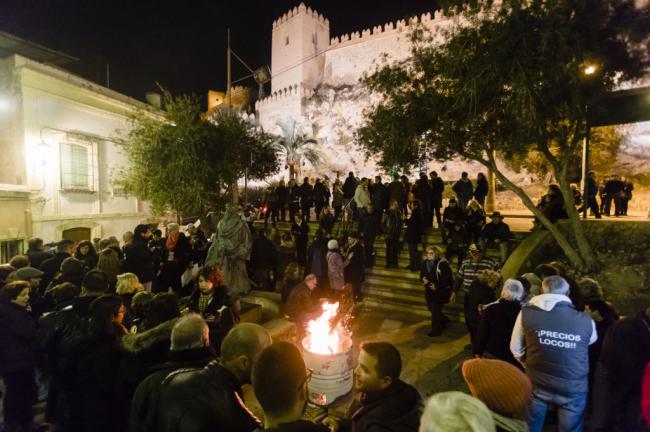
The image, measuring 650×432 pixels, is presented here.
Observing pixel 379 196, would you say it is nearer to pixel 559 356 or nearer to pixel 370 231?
pixel 370 231

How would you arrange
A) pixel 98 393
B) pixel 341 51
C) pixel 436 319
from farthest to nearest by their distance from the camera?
pixel 341 51 → pixel 436 319 → pixel 98 393

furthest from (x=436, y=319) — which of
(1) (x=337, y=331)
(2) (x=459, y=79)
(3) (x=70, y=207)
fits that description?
(3) (x=70, y=207)

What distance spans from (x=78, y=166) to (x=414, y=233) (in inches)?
512

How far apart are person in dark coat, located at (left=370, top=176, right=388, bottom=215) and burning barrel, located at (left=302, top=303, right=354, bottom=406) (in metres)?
6.89

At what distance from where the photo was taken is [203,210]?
1277 cm

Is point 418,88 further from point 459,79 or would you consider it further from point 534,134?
point 534,134

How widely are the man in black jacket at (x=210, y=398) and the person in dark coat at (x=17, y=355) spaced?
2.85 meters

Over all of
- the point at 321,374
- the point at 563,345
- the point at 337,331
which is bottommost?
the point at 321,374

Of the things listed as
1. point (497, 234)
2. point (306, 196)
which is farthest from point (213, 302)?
point (306, 196)

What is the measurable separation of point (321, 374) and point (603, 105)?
830 centimetres

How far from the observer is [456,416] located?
1469 millimetres

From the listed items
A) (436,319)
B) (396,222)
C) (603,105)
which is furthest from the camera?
(396,222)

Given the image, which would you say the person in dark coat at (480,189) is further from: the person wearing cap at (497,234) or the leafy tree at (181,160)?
the leafy tree at (181,160)

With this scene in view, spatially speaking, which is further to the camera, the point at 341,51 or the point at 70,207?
the point at 341,51
